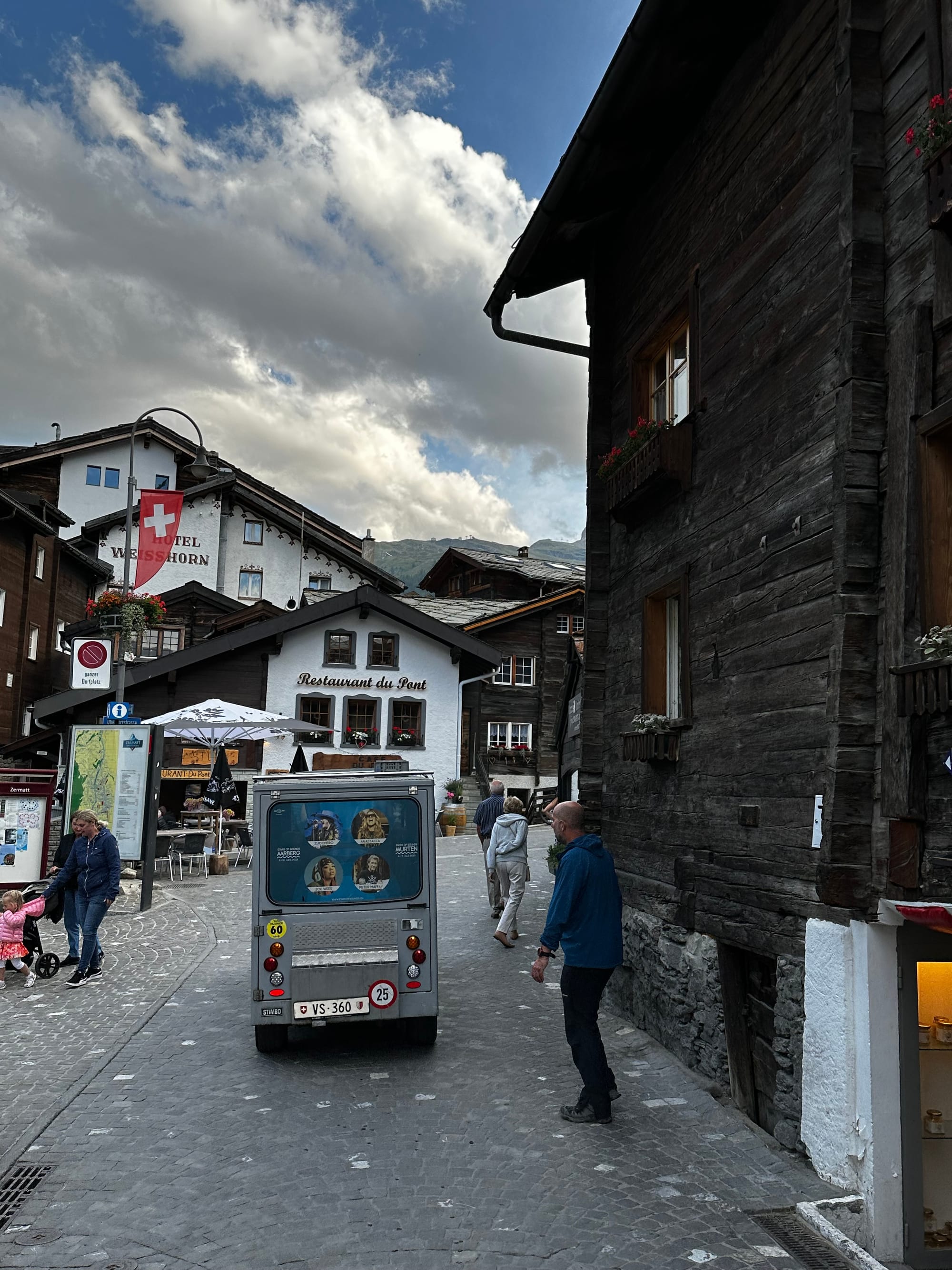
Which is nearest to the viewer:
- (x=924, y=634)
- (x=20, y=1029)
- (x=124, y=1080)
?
(x=924, y=634)

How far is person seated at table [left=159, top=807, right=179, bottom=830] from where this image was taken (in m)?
23.7

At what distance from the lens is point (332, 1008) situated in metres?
8.72

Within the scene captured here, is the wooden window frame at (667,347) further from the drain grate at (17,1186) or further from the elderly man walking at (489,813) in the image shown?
the elderly man walking at (489,813)

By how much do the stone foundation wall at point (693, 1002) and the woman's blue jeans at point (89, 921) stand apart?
5338mm

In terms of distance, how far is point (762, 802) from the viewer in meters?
7.37

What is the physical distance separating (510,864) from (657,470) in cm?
657

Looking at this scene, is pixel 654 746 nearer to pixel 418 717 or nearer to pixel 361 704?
pixel 361 704

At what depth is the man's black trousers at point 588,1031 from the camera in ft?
23.4

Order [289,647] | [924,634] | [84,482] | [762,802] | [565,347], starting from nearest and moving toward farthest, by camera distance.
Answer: [924,634] → [762,802] → [565,347] → [289,647] → [84,482]

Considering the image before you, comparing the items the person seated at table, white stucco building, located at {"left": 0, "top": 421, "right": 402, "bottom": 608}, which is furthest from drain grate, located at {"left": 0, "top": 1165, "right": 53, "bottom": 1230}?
white stucco building, located at {"left": 0, "top": 421, "right": 402, "bottom": 608}

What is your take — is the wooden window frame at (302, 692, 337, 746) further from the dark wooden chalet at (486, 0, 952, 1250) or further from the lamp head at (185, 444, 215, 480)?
the dark wooden chalet at (486, 0, 952, 1250)

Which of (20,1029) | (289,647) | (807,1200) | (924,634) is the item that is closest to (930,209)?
(924,634)

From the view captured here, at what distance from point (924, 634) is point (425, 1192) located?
12.9 ft

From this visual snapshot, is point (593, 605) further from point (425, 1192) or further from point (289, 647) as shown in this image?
point (289, 647)
